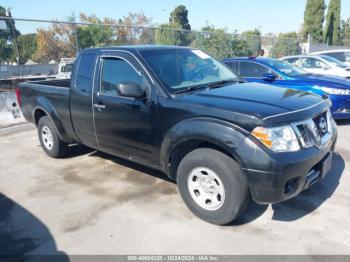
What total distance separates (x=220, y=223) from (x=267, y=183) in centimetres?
76

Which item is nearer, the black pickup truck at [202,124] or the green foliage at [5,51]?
the black pickup truck at [202,124]

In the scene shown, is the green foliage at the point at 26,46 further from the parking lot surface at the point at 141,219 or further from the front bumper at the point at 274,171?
the front bumper at the point at 274,171

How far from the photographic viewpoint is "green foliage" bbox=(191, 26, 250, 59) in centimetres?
1572

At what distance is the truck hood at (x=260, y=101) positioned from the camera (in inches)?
123

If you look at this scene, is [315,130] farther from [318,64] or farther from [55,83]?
[318,64]

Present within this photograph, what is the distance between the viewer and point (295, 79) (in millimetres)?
7465

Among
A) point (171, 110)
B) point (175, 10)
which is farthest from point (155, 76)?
point (175, 10)

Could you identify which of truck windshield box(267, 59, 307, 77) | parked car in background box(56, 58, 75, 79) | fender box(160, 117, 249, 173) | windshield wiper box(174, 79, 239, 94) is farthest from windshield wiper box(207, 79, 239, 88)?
parked car in background box(56, 58, 75, 79)

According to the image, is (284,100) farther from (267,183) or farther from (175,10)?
(175,10)

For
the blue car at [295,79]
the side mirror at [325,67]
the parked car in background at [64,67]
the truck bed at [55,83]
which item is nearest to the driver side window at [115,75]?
the truck bed at [55,83]

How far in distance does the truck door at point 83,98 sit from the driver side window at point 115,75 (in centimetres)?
25

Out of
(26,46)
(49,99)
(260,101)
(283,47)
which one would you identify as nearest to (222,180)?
(260,101)

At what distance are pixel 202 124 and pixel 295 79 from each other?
496cm

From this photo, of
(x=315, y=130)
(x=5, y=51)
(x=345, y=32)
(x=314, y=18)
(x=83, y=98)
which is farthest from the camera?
(x=345, y=32)
